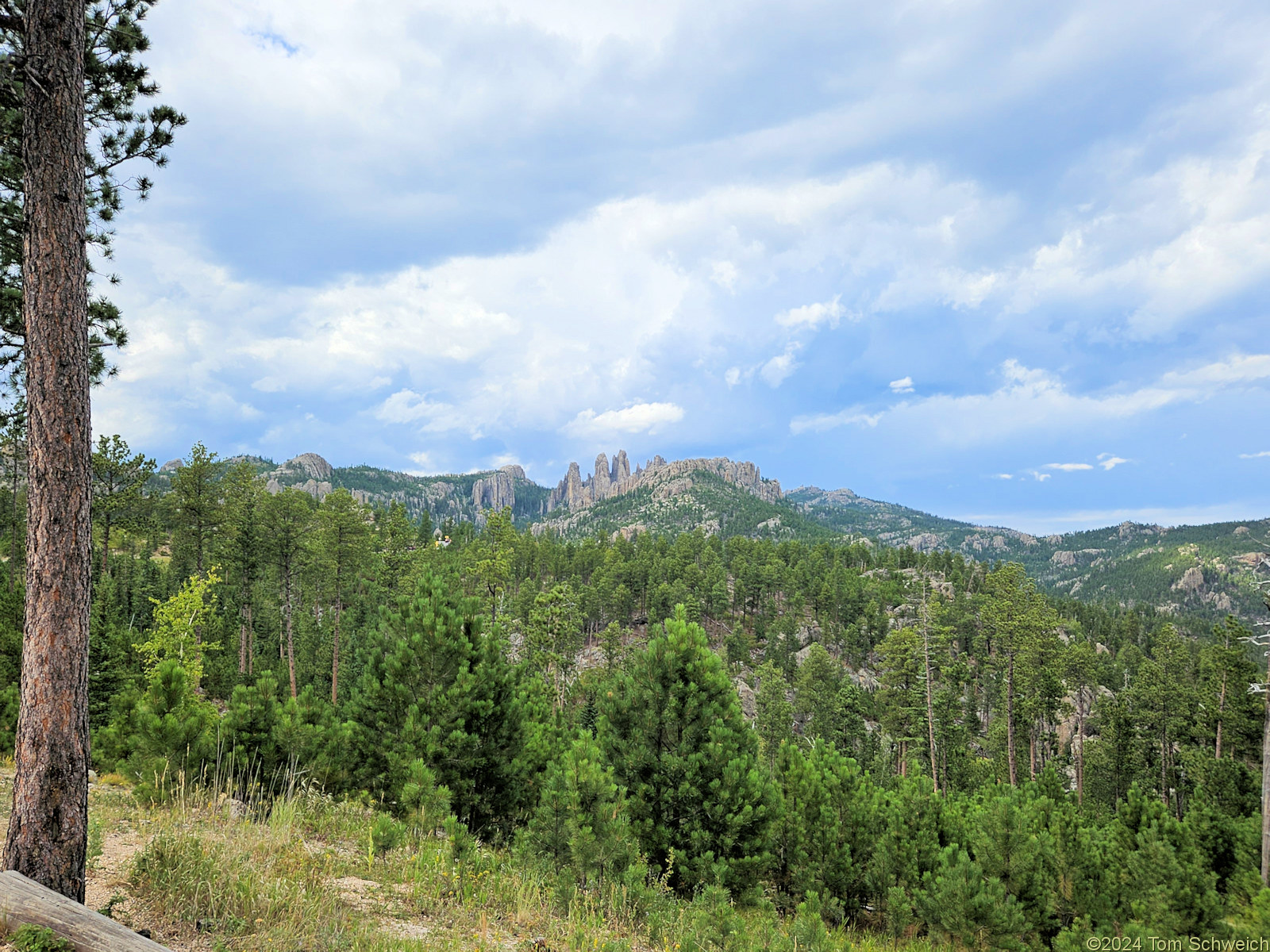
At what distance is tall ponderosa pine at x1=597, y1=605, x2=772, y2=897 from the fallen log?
693 centimetres

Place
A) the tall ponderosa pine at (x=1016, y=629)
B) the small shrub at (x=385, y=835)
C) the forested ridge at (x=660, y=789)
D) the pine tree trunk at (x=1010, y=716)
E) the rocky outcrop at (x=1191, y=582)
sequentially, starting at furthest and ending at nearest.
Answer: the rocky outcrop at (x=1191, y=582), the tall ponderosa pine at (x=1016, y=629), the pine tree trunk at (x=1010, y=716), the forested ridge at (x=660, y=789), the small shrub at (x=385, y=835)

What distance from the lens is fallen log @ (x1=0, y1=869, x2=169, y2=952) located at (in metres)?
3.37

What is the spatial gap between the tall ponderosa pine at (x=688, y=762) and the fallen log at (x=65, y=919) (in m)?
6.93

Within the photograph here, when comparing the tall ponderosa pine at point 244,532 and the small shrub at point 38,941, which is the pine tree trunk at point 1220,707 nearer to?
the small shrub at point 38,941

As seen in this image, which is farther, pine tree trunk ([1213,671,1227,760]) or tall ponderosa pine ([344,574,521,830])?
pine tree trunk ([1213,671,1227,760])

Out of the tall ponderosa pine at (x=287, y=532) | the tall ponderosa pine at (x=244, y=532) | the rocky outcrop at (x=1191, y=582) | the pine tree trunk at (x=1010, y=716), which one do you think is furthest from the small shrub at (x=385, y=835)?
the rocky outcrop at (x=1191, y=582)

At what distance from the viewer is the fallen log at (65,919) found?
11.1 ft

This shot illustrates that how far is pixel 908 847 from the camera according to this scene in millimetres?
11680

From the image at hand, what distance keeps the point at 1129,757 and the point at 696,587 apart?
A: 53.1m

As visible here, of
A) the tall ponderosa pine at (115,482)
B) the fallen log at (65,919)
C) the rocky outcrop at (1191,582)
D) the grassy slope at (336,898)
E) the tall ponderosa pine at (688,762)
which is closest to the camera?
the fallen log at (65,919)

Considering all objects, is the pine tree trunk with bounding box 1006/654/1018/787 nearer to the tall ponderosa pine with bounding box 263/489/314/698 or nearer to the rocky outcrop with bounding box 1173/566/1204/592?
the tall ponderosa pine with bounding box 263/489/314/698

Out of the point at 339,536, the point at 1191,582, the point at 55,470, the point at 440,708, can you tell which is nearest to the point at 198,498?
the point at 339,536

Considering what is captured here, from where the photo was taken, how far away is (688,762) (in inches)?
372

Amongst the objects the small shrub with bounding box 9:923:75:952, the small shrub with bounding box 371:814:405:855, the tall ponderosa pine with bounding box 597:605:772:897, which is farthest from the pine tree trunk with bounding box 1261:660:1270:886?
the small shrub with bounding box 9:923:75:952
